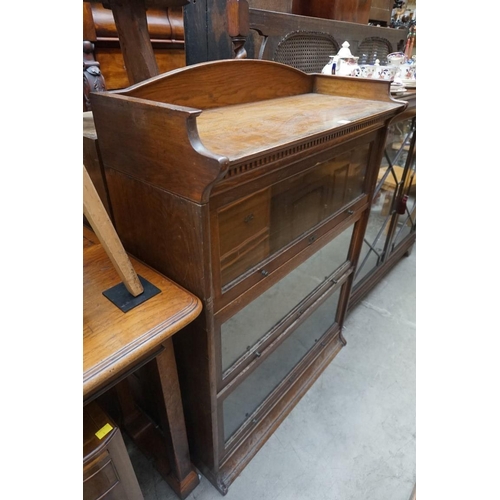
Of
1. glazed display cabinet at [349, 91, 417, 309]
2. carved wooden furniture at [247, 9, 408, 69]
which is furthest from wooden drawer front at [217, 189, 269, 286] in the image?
glazed display cabinet at [349, 91, 417, 309]

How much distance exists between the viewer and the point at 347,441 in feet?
3.99

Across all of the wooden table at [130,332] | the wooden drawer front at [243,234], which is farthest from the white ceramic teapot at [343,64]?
the wooden table at [130,332]

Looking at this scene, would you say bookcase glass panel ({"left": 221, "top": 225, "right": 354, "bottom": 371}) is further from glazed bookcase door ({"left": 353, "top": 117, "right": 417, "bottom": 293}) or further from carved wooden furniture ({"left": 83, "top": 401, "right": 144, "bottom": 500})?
glazed bookcase door ({"left": 353, "top": 117, "right": 417, "bottom": 293})

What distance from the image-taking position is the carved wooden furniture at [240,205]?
58cm

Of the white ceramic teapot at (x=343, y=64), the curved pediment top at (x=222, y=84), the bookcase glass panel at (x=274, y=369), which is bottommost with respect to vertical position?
the bookcase glass panel at (x=274, y=369)

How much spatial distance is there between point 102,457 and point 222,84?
86cm

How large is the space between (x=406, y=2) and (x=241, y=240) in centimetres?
237

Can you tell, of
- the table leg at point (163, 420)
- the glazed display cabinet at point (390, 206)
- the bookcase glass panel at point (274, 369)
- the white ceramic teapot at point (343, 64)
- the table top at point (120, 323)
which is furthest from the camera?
the glazed display cabinet at point (390, 206)

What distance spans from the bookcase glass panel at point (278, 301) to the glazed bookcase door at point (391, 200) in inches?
15.1

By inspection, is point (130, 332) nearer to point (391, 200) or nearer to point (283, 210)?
point (283, 210)

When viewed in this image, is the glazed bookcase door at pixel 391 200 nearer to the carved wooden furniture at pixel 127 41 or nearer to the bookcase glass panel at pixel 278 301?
the bookcase glass panel at pixel 278 301

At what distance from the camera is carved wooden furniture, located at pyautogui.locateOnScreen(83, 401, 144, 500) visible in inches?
25.2

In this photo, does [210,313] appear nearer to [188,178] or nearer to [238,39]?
[188,178]
